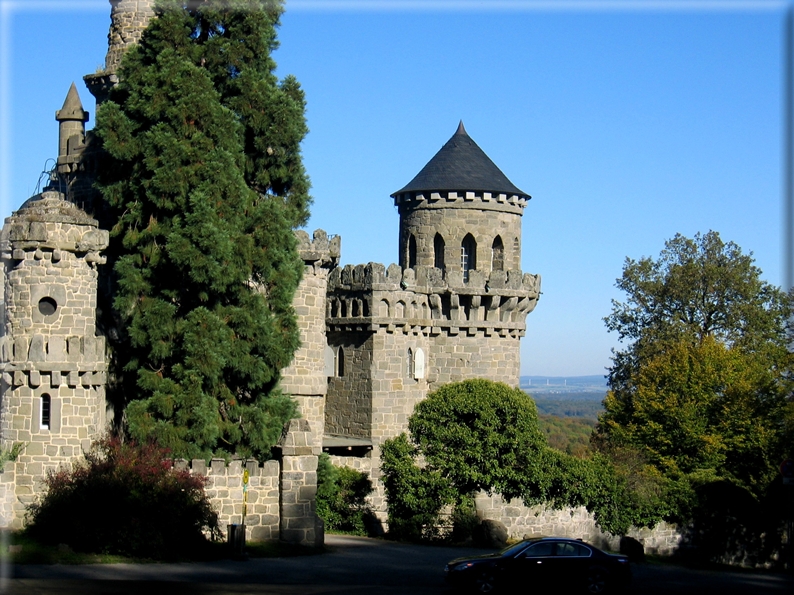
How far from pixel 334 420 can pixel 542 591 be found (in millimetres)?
19771

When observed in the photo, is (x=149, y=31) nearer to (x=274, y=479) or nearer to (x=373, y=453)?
(x=274, y=479)

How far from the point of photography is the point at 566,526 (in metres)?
39.2

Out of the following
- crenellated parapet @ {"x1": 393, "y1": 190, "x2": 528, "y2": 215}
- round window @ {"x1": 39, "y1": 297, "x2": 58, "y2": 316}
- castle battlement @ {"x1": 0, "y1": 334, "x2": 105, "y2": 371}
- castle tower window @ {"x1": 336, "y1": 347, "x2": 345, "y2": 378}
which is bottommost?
→ castle battlement @ {"x1": 0, "y1": 334, "x2": 105, "y2": 371}

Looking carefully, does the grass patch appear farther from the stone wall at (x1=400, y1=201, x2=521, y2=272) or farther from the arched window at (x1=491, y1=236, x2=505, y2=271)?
the arched window at (x1=491, y1=236, x2=505, y2=271)

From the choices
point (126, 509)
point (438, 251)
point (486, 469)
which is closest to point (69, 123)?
point (438, 251)

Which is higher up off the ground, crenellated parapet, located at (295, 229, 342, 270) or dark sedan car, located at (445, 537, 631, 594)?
crenellated parapet, located at (295, 229, 342, 270)

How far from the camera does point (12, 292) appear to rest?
3058cm

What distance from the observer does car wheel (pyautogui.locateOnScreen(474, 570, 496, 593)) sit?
80.4ft

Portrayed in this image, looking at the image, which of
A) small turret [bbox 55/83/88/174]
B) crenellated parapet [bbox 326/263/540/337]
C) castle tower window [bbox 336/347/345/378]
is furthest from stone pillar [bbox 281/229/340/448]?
small turret [bbox 55/83/88/174]

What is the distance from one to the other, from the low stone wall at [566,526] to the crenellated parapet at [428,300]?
23.7ft

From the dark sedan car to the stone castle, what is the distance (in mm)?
7289

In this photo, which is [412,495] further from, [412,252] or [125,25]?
[125,25]

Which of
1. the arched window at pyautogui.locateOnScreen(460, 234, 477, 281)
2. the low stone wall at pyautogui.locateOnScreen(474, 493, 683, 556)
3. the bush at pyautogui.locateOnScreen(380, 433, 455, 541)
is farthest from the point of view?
the arched window at pyautogui.locateOnScreen(460, 234, 477, 281)

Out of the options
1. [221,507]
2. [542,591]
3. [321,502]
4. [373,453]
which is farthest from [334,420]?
[542,591]
